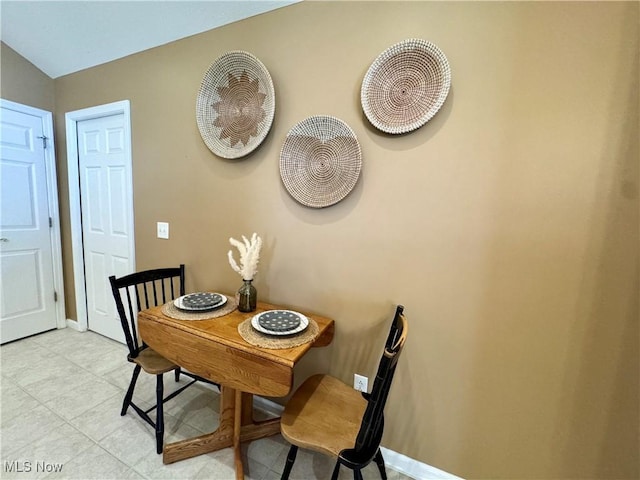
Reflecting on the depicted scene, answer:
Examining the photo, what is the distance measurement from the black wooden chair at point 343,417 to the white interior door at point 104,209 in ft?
6.47

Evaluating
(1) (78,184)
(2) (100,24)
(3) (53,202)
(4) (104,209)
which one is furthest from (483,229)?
(3) (53,202)

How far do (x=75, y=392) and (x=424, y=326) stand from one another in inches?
95.6

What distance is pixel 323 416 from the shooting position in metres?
1.20

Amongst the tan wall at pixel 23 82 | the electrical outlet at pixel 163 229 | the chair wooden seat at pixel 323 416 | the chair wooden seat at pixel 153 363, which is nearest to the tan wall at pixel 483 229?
the chair wooden seat at pixel 323 416

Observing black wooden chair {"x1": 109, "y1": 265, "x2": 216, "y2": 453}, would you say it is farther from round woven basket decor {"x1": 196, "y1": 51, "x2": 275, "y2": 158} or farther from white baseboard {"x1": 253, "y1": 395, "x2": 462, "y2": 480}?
white baseboard {"x1": 253, "y1": 395, "x2": 462, "y2": 480}

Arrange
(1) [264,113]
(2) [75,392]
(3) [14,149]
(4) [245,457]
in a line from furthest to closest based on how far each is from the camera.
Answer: (3) [14,149]
(2) [75,392]
(1) [264,113]
(4) [245,457]

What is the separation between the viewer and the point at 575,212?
1073mm

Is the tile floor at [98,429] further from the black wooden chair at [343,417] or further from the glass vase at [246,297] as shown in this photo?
the glass vase at [246,297]

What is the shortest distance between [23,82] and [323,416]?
3.59 m

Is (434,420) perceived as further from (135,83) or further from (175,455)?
(135,83)

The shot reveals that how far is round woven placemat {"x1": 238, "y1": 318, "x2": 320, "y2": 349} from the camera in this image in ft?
3.84

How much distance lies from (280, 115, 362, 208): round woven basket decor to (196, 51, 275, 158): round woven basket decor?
0.22 meters

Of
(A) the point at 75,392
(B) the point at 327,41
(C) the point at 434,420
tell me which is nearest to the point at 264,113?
(B) the point at 327,41

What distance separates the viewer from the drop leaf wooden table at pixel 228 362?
1103 mm
